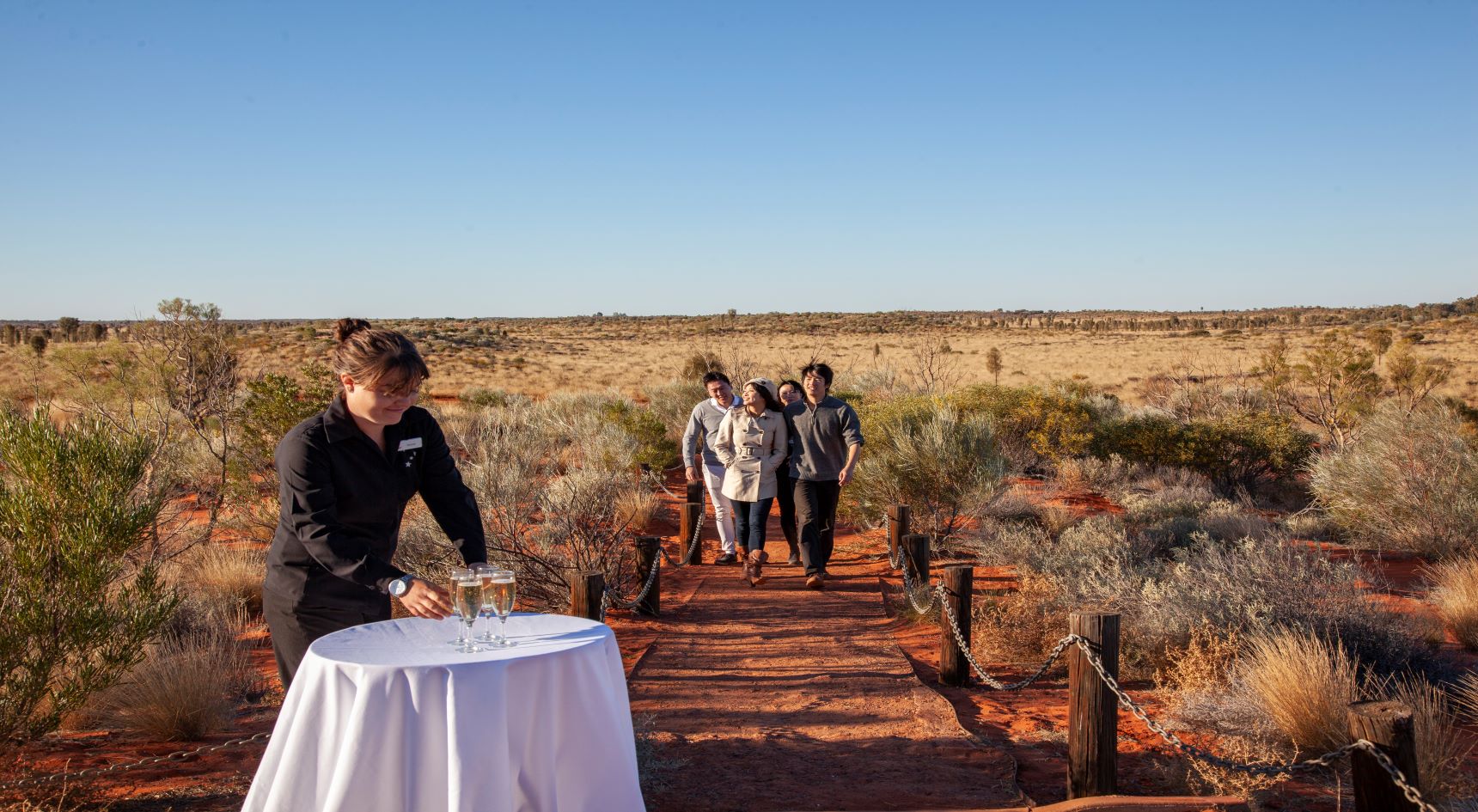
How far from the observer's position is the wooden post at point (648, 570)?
304 inches

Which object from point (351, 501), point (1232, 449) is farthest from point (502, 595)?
point (1232, 449)

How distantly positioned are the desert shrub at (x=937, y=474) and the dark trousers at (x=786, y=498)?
1.83 metres

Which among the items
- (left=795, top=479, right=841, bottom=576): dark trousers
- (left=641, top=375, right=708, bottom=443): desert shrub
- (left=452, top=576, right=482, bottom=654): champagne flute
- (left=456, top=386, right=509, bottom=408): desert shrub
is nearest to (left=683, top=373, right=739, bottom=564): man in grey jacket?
(left=795, top=479, right=841, bottom=576): dark trousers

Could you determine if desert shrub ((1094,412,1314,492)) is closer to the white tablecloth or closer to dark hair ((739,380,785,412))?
dark hair ((739,380,785,412))

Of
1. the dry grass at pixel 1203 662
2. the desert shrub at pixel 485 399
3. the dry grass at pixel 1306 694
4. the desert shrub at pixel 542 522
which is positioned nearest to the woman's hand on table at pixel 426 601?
the dry grass at pixel 1306 694

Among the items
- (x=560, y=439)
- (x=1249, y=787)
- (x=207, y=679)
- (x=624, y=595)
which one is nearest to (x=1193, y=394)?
(x=560, y=439)

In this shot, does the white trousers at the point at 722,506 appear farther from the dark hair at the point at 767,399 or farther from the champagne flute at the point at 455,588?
the champagne flute at the point at 455,588

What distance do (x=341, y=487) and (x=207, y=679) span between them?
2733mm

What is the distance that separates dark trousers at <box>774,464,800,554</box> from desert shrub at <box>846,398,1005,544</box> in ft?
5.99

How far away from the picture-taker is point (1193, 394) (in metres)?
19.1

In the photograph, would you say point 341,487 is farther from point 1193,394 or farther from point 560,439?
point 1193,394

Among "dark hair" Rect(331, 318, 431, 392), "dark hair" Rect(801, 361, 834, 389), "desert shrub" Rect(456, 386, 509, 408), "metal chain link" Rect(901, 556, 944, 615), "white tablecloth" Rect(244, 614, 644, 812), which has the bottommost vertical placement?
"metal chain link" Rect(901, 556, 944, 615)

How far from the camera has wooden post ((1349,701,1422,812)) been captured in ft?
11.0

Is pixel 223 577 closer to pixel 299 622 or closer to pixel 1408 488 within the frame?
pixel 299 622
